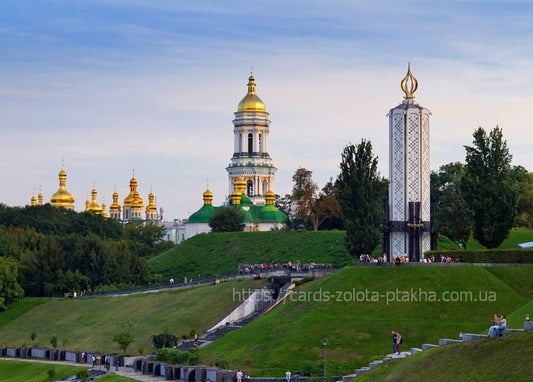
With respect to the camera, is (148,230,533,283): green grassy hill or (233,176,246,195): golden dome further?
(233,176,246,195): golden dome

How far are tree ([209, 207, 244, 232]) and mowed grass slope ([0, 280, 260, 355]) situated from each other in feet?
111

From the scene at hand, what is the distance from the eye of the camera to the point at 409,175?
3295 inches

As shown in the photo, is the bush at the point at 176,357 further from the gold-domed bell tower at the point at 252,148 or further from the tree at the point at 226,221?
the gold-domed bell tower at the point at 252,148

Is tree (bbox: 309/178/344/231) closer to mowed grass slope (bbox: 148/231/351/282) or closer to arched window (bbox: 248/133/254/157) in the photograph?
mowed grass slope (bbox: 148/231/351/282)

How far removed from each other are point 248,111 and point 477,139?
315 ft

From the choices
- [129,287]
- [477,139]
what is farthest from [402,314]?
[129,287]

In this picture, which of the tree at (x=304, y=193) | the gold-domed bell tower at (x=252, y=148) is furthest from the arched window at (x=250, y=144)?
the tree at (x=304, y=193)

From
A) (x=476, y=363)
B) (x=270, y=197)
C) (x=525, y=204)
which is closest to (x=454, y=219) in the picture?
(x=525, y=204)

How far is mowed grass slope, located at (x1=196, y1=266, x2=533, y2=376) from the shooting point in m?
64.0

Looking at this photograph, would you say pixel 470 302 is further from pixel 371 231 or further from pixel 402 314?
pixel 371 231

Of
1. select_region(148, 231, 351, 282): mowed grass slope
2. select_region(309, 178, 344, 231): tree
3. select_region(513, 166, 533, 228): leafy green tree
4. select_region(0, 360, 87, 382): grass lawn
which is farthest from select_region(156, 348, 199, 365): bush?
select_region(309, 178, 344, 231): tree

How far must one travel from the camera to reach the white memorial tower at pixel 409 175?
83.8m

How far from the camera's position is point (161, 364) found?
66812 millimetres

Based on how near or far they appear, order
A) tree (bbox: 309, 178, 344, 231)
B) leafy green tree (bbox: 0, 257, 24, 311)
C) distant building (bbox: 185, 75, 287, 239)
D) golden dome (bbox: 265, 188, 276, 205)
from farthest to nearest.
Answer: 1. distant building (bbox: 185, 75, 287, 239)
2. golden dome (bbox: 265, 188, 276, 205)
3. tree (bbox: 309, 178, 344, 231)
4. leafy green tree (bbox: 0, 257, 24, 311)
